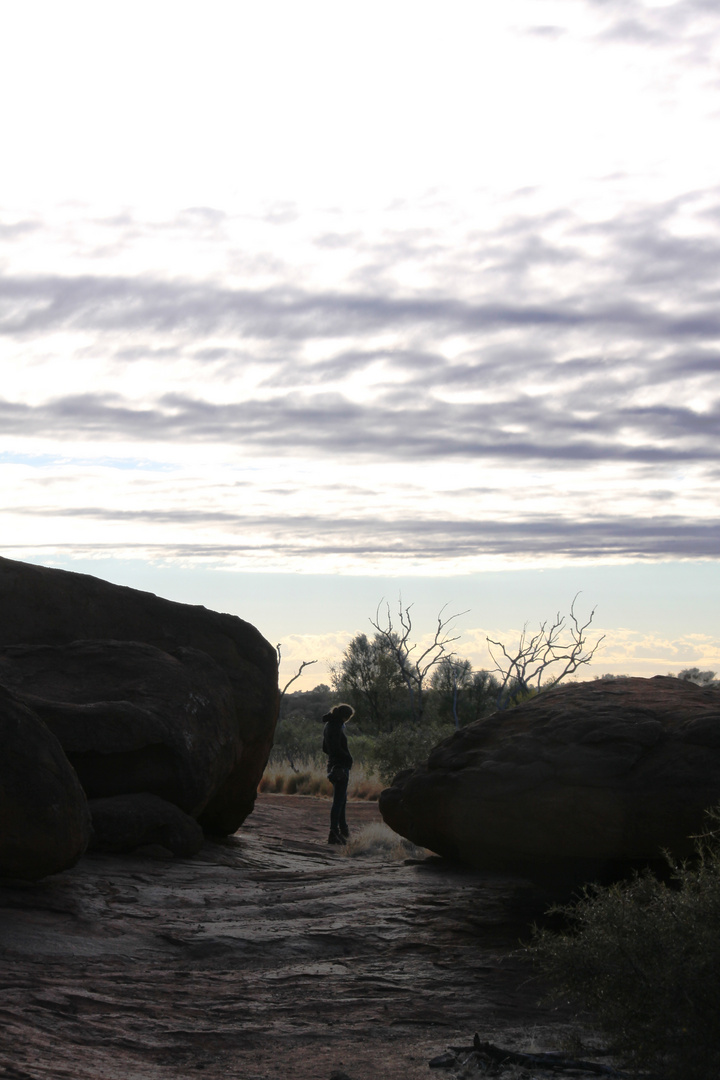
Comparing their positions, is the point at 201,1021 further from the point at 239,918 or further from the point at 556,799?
the point at 556,799

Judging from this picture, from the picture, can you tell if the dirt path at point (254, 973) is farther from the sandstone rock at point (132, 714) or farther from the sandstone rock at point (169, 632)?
the sandstone rock at point (169, 632)

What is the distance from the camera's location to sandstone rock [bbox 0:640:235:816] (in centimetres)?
1010

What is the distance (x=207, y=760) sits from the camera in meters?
11.3

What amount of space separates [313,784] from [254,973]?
17685 mm

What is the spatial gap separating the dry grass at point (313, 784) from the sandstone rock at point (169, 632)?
9778 mm

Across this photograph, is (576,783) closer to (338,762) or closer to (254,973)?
(254,973)

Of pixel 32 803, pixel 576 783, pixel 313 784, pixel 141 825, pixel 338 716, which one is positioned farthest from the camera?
pixel 313 784

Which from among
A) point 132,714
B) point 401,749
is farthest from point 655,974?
point 401,749

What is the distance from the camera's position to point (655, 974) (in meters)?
4.68

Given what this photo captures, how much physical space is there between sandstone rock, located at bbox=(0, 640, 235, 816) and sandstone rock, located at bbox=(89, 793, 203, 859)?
0.28m

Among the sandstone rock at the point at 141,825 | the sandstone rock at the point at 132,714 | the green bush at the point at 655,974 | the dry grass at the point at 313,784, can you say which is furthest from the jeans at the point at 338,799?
the green bush at the point at 655,974

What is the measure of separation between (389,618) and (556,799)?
20.6 m

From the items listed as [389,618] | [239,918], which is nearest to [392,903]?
[239,918]

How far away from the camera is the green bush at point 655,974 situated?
446 cm
